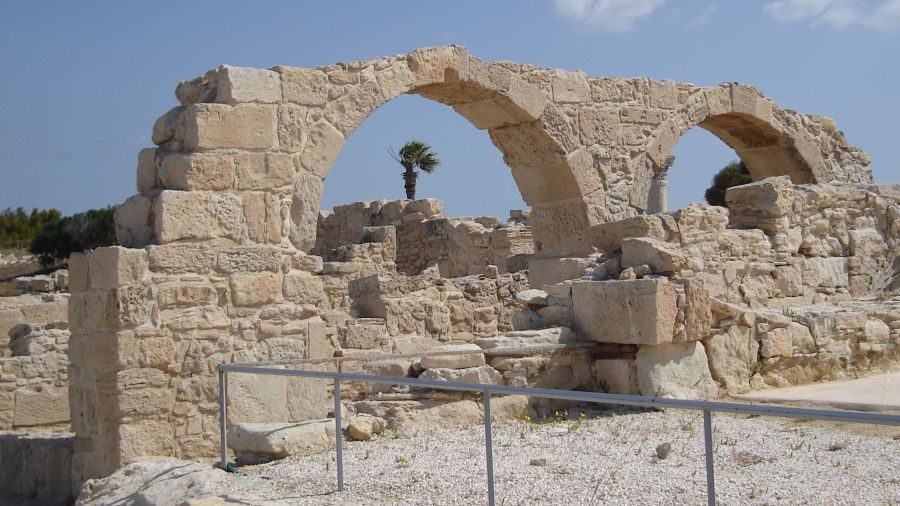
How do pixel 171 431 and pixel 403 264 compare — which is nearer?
pixel 171 431

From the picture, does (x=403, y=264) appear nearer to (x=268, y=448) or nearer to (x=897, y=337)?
(x=897, y=337)

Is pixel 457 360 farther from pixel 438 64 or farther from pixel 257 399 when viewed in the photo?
pixel 438 64

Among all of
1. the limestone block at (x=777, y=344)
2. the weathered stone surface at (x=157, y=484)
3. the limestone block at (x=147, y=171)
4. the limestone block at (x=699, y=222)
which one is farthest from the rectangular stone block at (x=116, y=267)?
the limestone block at (x=777, y=344)

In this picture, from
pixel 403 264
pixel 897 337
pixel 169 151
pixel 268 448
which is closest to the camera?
pixel 268 448

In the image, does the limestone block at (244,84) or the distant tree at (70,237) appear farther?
the distant tree at (70,237)

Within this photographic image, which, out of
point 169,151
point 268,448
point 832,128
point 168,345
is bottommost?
point 268,448

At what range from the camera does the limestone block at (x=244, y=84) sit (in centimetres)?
687

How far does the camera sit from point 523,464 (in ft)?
15.3

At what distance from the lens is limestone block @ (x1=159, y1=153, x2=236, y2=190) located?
21.8ft

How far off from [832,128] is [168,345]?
9.78 m

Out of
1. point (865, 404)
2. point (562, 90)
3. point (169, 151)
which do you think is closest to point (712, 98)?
point (562, 90)

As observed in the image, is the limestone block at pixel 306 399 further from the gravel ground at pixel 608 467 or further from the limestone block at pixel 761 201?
the limestone block at pixel 761 201

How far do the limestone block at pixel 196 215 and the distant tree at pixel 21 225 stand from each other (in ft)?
116

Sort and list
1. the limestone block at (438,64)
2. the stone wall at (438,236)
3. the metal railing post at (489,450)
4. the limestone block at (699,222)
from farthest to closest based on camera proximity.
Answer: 1. the stone wall at (438,236)
2. the limestone block at (438,64)
3. the limestone block at (699,222)
4. the metal railing post at (489,450)
